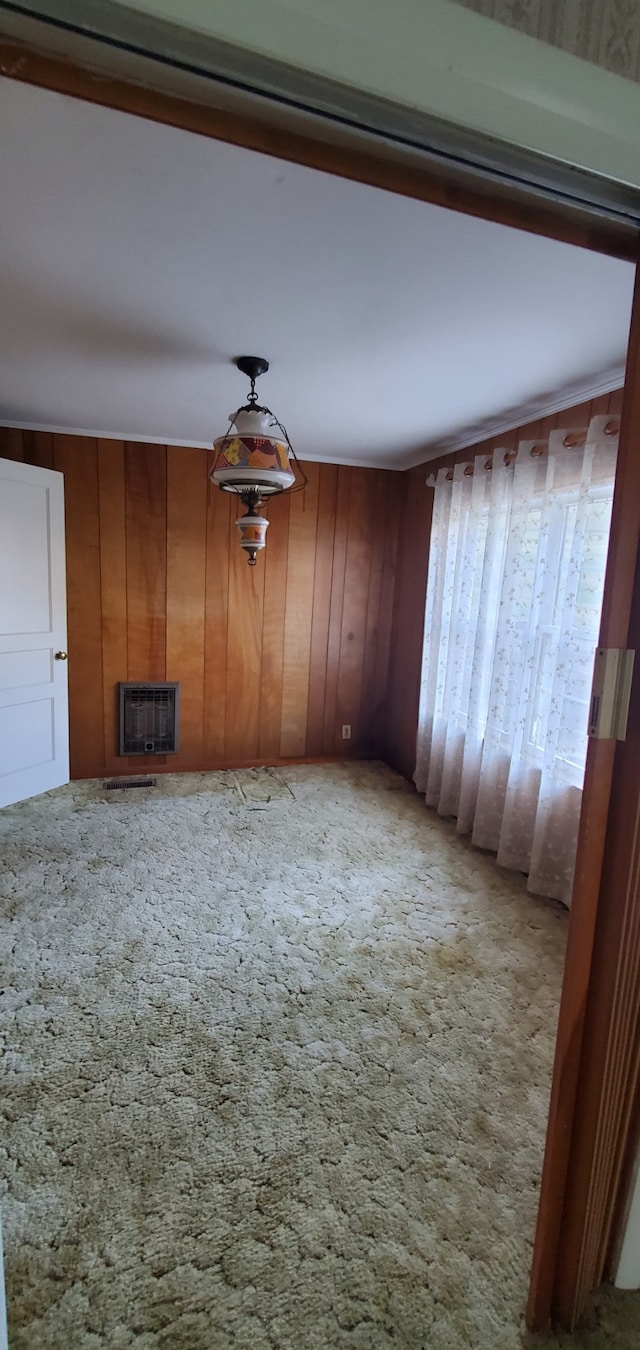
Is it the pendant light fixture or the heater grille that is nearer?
the pendant light fixture

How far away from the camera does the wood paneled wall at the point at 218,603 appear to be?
143 inches

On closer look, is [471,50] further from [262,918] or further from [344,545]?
[344,545]

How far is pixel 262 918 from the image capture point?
233cm

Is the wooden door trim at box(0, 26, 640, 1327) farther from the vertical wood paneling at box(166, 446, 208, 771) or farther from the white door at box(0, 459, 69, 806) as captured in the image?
the vertical wood paneling at box(166, 446, 208, 771)

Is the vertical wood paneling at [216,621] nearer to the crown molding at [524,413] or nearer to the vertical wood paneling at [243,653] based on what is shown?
the vertical wood paneling at [243,653]

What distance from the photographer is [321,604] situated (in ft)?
13.6

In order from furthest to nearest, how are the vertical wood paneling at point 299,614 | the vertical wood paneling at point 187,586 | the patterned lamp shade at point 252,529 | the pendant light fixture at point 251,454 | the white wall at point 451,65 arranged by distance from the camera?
the vertical wood paneling at point 299,614
the vertical wood paneling at point 187,586
the patterned lamp shade at point 252,529
the pendant light fixture at point 251,454
the white wall at point 451,65

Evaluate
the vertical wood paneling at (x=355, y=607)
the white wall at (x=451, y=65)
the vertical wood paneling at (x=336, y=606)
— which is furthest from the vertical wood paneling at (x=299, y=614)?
the white wall at (x=451, y=65)

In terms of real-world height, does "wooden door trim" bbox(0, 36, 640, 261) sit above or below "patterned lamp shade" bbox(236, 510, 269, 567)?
above

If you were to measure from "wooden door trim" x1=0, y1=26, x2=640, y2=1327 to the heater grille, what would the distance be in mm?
3326

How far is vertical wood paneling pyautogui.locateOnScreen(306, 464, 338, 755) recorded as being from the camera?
4.01 meters

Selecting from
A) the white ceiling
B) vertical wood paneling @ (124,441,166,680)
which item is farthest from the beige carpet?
the white ceiling

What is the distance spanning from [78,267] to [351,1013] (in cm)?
240

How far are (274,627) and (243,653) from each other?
0.29 meters
